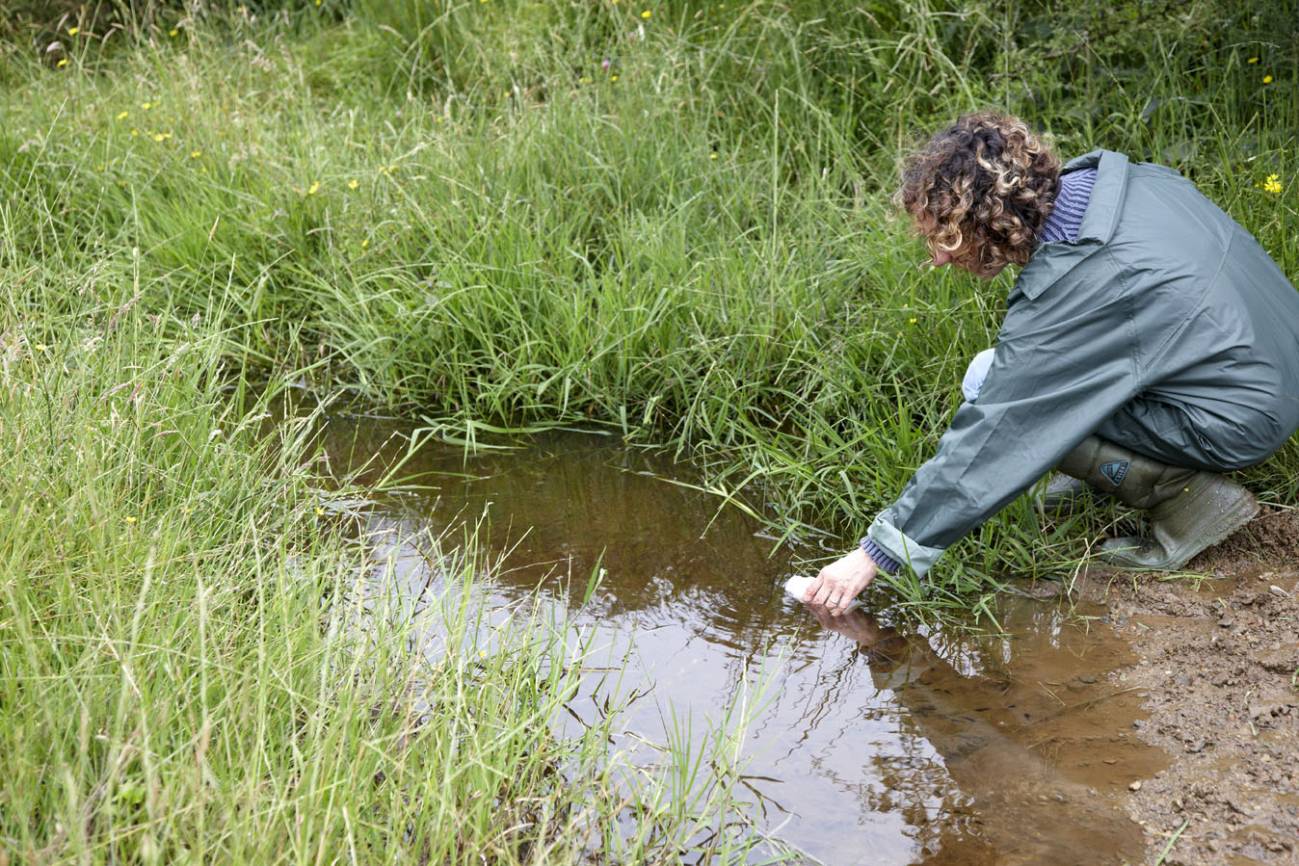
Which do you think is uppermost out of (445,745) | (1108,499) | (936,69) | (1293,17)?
(1293,17)

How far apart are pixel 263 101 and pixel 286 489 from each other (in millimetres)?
3485

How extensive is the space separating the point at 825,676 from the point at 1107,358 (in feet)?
3.26

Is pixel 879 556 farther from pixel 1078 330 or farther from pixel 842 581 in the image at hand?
pixel 1078 330

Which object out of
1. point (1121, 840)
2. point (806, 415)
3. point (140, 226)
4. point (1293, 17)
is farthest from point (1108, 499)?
point (140, 226)

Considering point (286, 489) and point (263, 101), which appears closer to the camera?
point (286, 489)

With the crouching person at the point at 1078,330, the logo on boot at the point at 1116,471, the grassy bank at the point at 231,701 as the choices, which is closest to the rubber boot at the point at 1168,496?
the logo on boot at the point at 1116,471

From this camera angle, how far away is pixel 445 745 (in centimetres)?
226

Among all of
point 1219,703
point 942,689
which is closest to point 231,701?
point 942,689

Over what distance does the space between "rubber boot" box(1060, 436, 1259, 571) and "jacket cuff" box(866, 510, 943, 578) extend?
55 cm

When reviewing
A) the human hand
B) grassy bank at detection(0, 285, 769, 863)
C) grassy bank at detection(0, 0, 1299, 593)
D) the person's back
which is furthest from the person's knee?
grassy bank at detection(0, 285, 769, 863)

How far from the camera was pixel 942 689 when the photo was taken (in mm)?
2990

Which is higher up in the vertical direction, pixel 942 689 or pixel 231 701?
pixel 231 701

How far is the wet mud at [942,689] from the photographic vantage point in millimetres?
2479

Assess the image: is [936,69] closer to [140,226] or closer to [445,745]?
[140,226]
